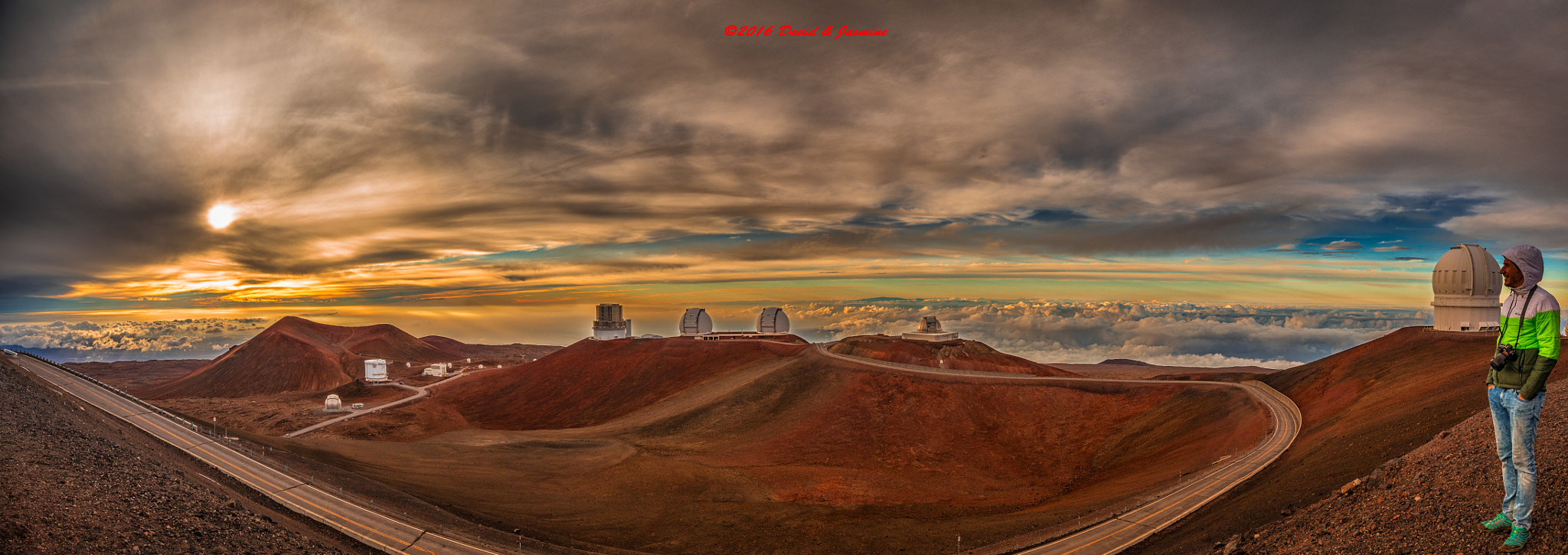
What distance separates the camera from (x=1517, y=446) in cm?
1056

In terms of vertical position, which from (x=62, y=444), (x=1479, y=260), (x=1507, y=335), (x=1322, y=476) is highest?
(x=1479, y=260)

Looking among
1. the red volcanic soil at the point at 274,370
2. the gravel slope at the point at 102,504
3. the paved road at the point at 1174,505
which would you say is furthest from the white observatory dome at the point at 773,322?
the red volcanic soil at the point at 274,370

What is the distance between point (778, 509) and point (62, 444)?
36988 mm

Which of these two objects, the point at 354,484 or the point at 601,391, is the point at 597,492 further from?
the point at 601,391

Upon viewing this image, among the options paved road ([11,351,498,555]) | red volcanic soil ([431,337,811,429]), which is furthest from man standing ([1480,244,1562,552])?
red volcanic soil ([431,337,811,429])

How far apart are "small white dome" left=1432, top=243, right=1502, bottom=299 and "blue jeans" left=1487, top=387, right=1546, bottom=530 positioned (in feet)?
215

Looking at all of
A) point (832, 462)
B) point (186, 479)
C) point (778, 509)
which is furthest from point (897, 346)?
point (186, 479)

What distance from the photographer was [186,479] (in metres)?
25.2

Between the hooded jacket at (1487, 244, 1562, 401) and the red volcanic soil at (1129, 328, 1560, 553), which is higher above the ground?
the hooded jacket at (1487, 244, 1562, 401)

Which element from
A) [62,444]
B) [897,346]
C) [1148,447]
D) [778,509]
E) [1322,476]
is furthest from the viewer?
[897,346]

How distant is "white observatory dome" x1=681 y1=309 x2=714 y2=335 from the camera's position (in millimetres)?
125750

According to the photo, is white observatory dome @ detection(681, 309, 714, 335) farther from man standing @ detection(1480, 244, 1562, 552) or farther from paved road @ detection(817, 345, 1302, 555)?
man standing @ detection(1480, 244, 1562, 552)

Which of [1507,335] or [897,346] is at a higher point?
[1507,335]

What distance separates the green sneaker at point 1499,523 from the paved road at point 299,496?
3572 cm
